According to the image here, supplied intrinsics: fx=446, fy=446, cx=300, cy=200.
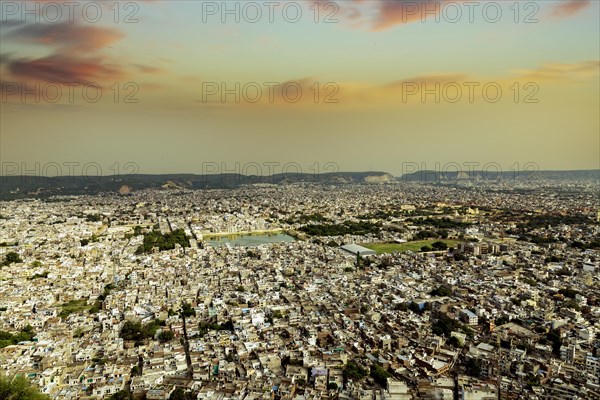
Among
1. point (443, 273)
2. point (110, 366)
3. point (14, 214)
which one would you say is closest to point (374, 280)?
point (443, 273)

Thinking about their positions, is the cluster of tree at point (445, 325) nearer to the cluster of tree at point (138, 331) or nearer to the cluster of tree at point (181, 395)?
the cluster of tree at point (181, 395)

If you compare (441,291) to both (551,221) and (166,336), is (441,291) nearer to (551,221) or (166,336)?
(166,336)

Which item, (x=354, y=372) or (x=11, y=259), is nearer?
(x=354, y=372)

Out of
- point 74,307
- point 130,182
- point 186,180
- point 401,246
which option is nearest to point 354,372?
point 74,307

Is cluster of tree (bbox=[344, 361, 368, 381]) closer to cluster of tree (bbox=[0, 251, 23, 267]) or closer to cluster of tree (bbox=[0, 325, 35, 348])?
cluster of tree (bbox=[0, 325, 35, 348])

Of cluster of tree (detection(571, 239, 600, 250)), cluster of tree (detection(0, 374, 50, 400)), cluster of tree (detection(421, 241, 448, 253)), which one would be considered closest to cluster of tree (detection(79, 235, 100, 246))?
cluster of tree (detection(0, 374, 50, 400))

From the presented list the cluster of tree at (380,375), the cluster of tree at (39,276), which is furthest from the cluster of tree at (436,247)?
the cluster of tree at (39,276)

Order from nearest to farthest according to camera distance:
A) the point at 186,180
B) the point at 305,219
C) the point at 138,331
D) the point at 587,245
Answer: the point at 138,331 → the point at 587,245 → the point at 305,219 → the point at 186,180
